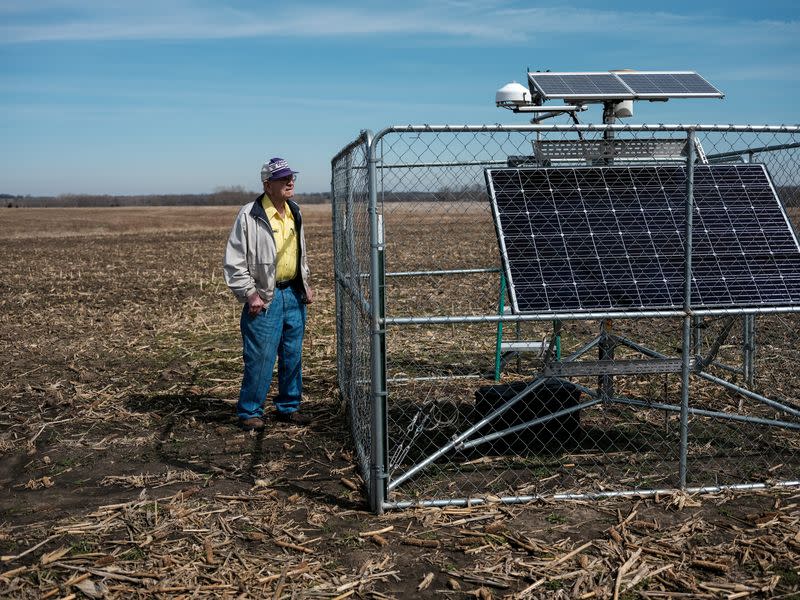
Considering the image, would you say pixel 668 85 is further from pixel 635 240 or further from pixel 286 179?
pixel 286 179

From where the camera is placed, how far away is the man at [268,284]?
677 centimetres

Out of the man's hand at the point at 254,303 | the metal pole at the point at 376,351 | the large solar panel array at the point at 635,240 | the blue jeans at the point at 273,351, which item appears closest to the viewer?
the metal pole at the point at 376,351

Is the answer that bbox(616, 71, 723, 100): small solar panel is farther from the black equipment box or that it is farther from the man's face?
the man's face

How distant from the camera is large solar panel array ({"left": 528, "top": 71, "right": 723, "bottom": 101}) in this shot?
629 cm

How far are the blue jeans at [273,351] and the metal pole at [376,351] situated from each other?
74.0 inches

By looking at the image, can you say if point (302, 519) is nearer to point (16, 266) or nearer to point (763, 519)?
point (763, 519)

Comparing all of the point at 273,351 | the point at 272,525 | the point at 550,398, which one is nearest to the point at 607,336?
the point at 550,398

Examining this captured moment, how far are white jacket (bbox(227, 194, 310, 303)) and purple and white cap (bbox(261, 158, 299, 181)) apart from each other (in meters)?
0.28

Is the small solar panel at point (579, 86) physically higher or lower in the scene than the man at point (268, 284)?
higher

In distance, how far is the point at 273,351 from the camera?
701 cm

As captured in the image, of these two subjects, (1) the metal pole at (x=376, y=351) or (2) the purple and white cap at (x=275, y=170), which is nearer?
(1) the metal pole at (x=376, y=351)

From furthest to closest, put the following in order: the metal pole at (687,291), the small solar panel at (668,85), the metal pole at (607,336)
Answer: the small solar panel at (668,85), the metal pole at (607,336), the metal pole at (687,291)

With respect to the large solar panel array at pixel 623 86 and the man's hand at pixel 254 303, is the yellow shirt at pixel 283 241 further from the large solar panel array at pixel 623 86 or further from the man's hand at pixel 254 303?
the large solar panel array at pixel 623 86

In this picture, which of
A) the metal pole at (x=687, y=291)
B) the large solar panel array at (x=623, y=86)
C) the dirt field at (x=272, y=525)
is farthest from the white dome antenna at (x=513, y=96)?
the dirt field at (x=272, y=525)
